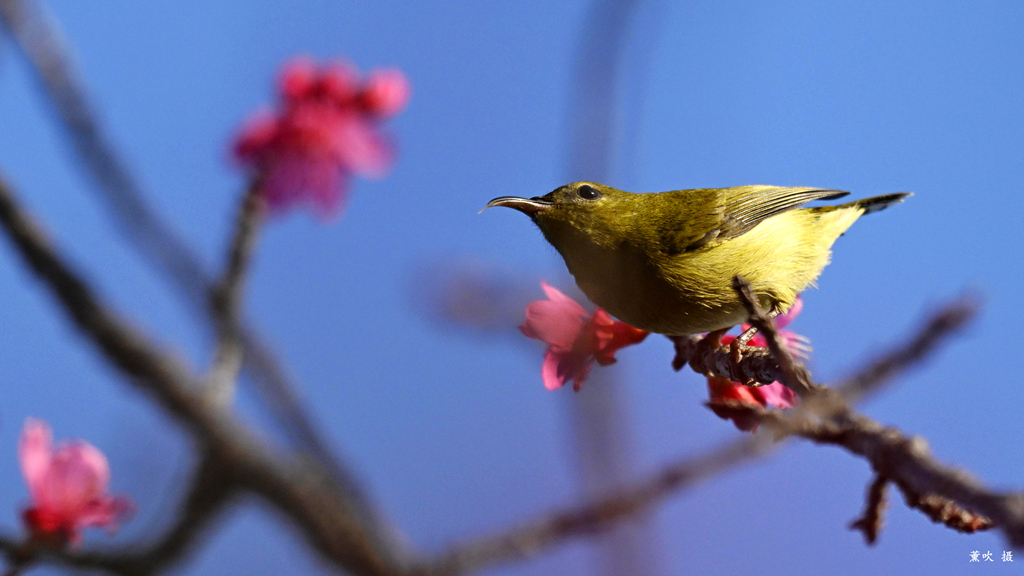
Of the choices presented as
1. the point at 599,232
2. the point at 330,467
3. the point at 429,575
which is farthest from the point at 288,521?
the point at 599,232

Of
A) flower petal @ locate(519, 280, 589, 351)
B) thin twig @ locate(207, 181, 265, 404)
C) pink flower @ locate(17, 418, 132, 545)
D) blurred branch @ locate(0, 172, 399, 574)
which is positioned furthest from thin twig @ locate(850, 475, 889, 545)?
blurred branch @ locate(0, 172, 399, 574)

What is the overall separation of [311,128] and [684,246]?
179cm

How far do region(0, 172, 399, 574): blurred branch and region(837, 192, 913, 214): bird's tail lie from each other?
2.20m

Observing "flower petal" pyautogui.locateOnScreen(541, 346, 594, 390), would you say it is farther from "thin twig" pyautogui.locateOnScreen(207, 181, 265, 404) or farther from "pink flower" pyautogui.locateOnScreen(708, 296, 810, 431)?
"thin twig" pyautogui.locateOnScreen(207, 181, 265, 404)

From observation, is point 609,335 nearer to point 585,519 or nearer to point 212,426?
point 585,519

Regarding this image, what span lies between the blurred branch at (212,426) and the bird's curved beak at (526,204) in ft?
5.26

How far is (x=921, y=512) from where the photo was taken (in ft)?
2.67

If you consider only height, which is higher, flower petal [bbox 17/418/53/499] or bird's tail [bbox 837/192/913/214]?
bird's tail [bbox 837/192/913/214]

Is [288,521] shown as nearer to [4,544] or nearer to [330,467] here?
[330,467]

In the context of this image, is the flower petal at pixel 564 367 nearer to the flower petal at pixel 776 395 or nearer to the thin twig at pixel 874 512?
the flower petal at pixel 776 395

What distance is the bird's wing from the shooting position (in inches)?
70.8

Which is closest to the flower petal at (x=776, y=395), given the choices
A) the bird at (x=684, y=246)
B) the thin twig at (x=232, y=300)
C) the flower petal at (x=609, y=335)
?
the bird at (x=684, y=246)

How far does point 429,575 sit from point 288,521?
656 mm

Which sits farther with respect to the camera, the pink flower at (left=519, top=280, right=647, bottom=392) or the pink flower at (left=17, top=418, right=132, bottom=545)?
the pink flower at (left=17, top=418, right=132, bottom=545)
